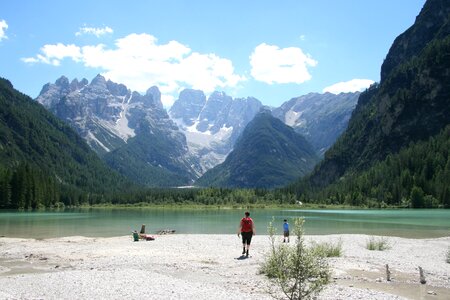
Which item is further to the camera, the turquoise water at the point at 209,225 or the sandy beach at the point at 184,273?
the turquoise water at the point at 209,225

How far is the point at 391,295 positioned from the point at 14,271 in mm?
25140

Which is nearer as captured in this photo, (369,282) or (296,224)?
(296,224)

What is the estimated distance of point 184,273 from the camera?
2989 cm

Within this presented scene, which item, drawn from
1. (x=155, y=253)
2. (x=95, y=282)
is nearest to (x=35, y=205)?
(x=155, y=253)

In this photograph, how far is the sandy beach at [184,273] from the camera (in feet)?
76.7

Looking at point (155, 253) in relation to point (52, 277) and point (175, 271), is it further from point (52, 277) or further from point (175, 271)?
point (52, 277)

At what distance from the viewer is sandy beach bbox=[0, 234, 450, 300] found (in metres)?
23.4

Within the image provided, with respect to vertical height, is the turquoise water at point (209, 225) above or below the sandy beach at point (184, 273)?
below

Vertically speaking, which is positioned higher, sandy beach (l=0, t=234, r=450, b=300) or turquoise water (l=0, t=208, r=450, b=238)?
sandy beach (l=0, t=234, r=450, b=300)

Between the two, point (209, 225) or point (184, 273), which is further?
point (209, 225)

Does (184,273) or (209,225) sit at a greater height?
(184,273)

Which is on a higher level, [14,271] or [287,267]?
[287,267]

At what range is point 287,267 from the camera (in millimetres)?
20156

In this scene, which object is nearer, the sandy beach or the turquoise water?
the sandy beach
